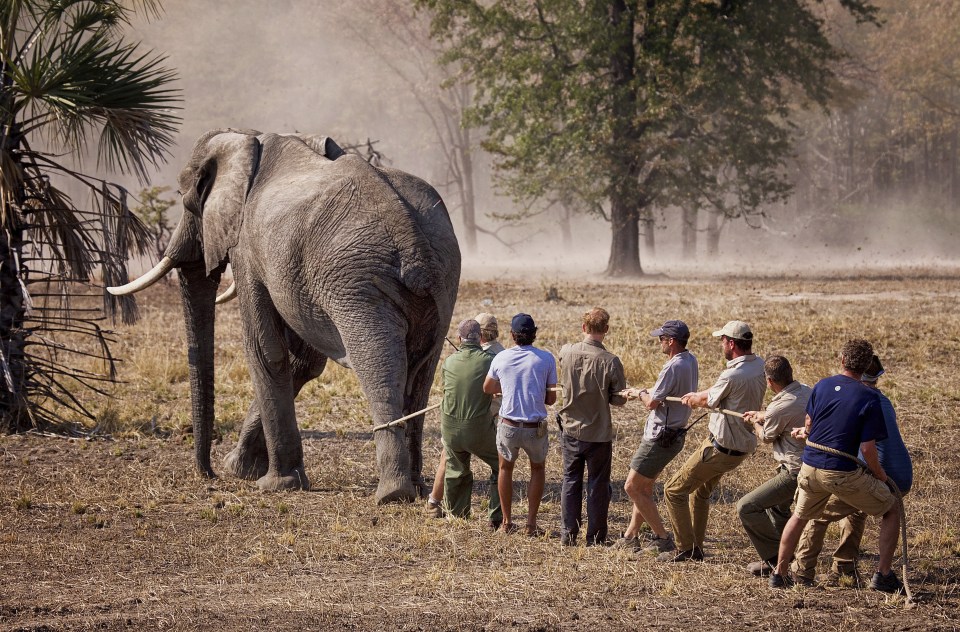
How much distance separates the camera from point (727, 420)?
643 cm

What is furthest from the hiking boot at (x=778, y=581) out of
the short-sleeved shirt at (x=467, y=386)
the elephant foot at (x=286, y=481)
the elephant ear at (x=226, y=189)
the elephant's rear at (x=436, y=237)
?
the elephant ear at (x=226, y=189)

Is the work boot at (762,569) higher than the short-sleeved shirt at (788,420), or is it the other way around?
the short-sleeved shirt at (788,420)

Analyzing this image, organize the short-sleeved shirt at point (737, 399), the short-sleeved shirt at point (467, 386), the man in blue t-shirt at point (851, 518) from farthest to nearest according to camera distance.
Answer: the short-sleeved shirt at point (467, 386), the short-sleeved shirt at point (737, 399), the man in blue t-shirt at point (851, 518)

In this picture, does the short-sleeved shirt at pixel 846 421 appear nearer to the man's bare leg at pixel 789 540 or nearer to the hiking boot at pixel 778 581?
the man's bare leg at pixel 789 540

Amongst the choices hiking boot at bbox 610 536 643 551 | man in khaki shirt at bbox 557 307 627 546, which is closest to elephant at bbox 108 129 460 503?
man in khaki shirt at bbox 557 307 627 546

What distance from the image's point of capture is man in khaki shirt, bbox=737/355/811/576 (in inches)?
245

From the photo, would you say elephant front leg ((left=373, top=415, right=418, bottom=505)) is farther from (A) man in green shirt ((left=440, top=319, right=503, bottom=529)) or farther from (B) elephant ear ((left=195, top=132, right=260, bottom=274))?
(B) elephant ear ((left=195, top=132, right=260, bottom=274))

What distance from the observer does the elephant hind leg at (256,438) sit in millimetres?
9414

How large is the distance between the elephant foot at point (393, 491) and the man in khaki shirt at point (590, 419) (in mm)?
1279

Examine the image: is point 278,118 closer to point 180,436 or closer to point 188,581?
point 180,436

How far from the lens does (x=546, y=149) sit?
105ft

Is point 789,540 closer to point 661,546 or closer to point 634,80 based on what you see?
point 661,546

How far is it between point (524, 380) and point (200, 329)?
3.97 metres

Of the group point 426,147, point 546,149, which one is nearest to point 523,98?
point 546,149
